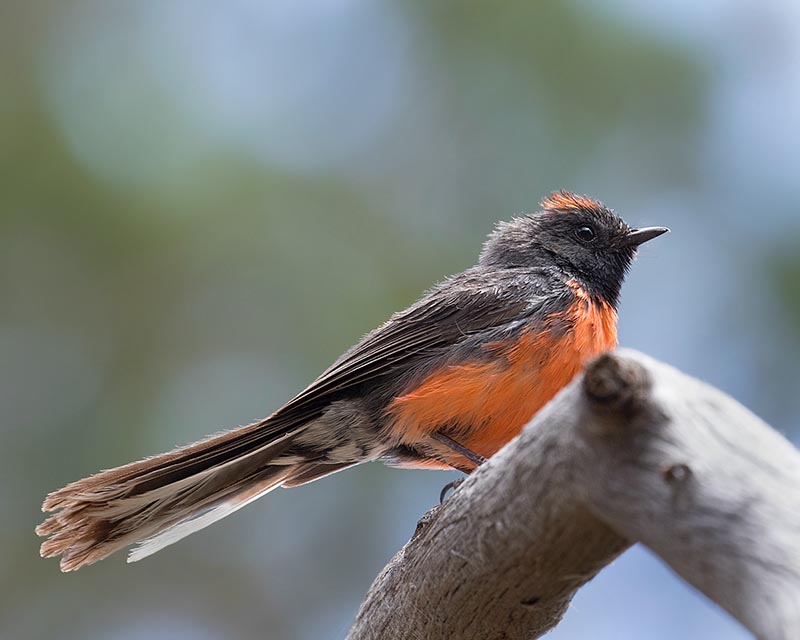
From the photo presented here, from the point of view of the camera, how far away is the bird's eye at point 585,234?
606 centimetres

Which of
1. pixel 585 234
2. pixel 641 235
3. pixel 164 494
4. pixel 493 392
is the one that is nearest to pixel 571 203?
pixel 585 234

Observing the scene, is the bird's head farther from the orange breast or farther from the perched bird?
the orange breast

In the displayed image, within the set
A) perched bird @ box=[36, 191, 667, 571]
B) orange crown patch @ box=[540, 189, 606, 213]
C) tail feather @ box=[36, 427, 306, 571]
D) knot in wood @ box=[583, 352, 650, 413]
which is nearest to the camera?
knot in wood @ box=[583, 352, 650, 413]

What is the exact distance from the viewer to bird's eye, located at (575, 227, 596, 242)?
19.9ft

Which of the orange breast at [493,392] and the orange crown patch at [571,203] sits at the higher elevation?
the orange crown patch at [571,203]

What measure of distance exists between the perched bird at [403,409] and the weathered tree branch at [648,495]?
1.52m

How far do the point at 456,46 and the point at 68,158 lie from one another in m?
3.23

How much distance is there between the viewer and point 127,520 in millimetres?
4410

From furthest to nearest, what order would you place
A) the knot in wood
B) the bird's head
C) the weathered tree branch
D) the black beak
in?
the black beak < the bird's head < the knot in wood < the weathered tree branch

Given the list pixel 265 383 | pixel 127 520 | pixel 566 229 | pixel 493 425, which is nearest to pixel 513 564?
pixel 493 425

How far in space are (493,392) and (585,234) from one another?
5.62 ft

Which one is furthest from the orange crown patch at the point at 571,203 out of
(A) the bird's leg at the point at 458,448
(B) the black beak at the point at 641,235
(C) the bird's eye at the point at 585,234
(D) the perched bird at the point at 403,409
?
(A) the bird's leg at the point at 458,448

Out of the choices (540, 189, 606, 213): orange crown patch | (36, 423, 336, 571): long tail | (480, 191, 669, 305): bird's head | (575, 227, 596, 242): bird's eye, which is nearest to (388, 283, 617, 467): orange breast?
(36, 423, 336, 571): long tail

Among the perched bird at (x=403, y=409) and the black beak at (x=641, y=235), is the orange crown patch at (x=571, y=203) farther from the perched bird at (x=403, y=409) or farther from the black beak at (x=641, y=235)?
the perched bird at (x=403, y=409)
